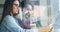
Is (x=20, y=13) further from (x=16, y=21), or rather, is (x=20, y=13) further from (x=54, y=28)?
(x=54, y=28)

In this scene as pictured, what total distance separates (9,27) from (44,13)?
26 cm

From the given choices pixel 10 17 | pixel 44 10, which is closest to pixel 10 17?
pixel 10 17

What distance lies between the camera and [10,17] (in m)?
1.07

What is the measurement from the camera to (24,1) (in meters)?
1.07

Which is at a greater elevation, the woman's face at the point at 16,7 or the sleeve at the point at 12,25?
the woman's face at the point at 16,7

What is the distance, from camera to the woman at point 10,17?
1.06 m

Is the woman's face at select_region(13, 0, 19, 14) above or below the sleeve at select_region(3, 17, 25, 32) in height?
above

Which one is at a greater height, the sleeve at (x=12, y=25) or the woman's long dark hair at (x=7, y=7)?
the woman's long dark hair at (x=7, y=7)

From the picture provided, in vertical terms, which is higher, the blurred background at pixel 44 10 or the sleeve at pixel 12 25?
the blurred background at pixel 44 10

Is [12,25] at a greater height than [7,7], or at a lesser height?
lesser

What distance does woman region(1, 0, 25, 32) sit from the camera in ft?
3.47

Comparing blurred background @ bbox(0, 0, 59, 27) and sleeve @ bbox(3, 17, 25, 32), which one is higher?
blurred background @ bbox(0, 0, 59, 27)

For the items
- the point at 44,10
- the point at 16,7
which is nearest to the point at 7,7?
the point at 16,7

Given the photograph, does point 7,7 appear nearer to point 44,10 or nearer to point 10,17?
point 10,17
